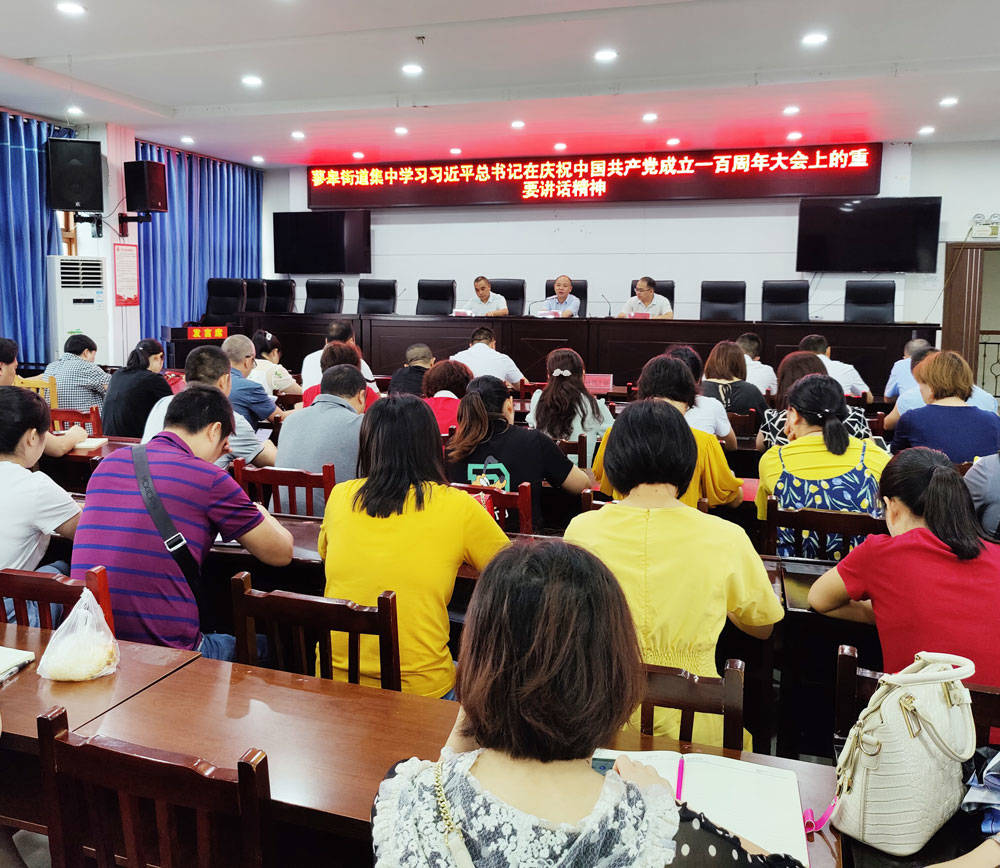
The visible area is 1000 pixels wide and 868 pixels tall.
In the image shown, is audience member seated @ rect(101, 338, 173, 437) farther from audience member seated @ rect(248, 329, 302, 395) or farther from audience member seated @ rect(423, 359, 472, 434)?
audience member seated @ rect(423, 359, 472, 434)

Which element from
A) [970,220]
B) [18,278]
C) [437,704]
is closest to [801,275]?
[970,220]

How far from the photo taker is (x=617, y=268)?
31.2 feet

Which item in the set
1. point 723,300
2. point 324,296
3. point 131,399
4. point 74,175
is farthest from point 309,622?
point 324,296

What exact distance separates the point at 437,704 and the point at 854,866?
2.30 feet

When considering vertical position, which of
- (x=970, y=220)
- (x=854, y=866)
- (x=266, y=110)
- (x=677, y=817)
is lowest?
(x=854, y=866)

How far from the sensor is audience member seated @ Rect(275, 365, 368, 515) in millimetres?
3117

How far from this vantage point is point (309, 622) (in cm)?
157

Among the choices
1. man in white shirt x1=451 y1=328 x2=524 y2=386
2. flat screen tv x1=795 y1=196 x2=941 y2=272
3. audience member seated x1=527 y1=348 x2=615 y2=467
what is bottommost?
audience member seated x1=527 y1=348 x2=615 y2=467

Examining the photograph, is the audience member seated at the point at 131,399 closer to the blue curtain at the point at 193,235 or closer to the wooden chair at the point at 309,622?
the wooden chair at the point at 309,622

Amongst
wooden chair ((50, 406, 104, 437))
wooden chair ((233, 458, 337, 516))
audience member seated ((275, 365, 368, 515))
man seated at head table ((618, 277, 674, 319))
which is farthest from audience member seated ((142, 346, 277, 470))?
man seated at head table ((618, 277, 674, 319))

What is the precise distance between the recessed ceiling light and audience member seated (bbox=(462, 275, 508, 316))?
389cm

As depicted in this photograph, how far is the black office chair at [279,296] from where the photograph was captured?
9.68 m

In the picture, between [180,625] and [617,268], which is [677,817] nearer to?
[180,625]

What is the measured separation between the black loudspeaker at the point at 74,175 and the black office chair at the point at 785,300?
6.46 meters
